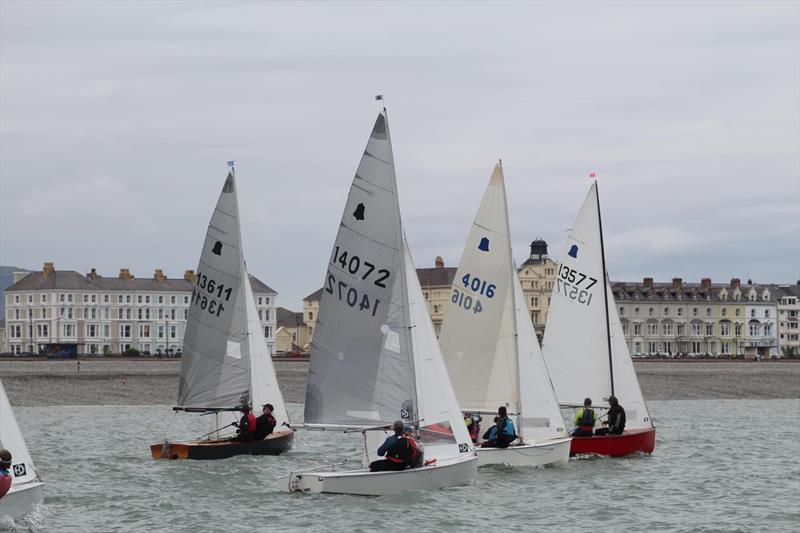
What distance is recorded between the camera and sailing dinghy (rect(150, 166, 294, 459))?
3284cm

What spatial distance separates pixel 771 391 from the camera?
253ft

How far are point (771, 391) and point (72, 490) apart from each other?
5726cm

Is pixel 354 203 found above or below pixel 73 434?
above

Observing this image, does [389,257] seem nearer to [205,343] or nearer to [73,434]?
[205,343]

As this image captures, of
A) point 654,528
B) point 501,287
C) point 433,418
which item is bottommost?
point 654,528

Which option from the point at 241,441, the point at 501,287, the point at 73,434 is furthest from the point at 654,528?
the point at 73,434

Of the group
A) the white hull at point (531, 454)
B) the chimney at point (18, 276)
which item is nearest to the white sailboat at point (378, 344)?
the white hull at point (531, 454)

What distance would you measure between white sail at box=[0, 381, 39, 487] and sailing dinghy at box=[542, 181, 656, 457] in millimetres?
16159

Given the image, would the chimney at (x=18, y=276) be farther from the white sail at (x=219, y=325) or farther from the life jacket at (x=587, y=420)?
the life jacket at (x=587, y=420)

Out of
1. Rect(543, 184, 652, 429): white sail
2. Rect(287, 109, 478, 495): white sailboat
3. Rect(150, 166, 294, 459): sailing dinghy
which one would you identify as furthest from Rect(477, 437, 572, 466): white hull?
Rect(150, 166, 294, 459): sailing dinghy

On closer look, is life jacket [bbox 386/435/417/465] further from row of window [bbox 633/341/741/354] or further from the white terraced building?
row of window [bbox 633/341/741/354]

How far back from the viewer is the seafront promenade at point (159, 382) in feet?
205

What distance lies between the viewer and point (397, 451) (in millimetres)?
23172

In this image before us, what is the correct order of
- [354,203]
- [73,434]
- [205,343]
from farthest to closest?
1. [73,434]
2. [205,343]
3. [354,203]
